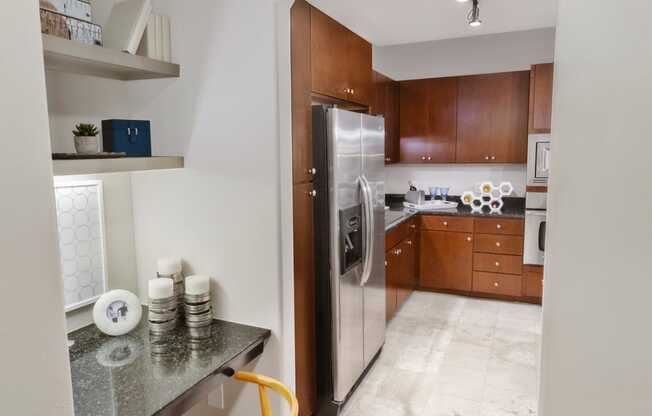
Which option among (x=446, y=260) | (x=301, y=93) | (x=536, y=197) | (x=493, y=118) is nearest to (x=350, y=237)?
(x=301, y=93)

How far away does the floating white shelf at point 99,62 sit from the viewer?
1.53m

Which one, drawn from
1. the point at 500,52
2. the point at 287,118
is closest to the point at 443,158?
the point at 500,52

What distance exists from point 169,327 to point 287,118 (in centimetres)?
108

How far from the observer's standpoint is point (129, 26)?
185 cm

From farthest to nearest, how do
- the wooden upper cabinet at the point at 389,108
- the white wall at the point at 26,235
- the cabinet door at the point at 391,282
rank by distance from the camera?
the wooden upper cabinet at the point at 389,108, the cabinet door at the point at 391,282, the white wall at the point at 26,235

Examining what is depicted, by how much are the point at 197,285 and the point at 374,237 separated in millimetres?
1309

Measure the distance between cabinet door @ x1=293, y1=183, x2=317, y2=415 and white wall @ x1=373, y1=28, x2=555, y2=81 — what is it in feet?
10.7

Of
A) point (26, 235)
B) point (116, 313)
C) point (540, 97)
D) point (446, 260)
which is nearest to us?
point (26, 235)

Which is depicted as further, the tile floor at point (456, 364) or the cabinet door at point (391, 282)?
the cabinet door at point (391, 282)

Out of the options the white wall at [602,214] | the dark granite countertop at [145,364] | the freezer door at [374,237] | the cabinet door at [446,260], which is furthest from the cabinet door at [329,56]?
the cabinet door at [446,260]

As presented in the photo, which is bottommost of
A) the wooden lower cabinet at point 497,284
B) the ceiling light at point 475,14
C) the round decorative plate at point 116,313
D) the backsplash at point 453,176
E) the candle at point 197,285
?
the wooden lower cabinet at point 497,284

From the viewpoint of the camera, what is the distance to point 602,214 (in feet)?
2.41

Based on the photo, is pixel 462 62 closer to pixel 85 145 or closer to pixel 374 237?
pixel 374 237

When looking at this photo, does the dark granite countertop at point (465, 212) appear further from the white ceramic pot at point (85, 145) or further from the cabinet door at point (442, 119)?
the white ceramic pot at point (85, 145)
